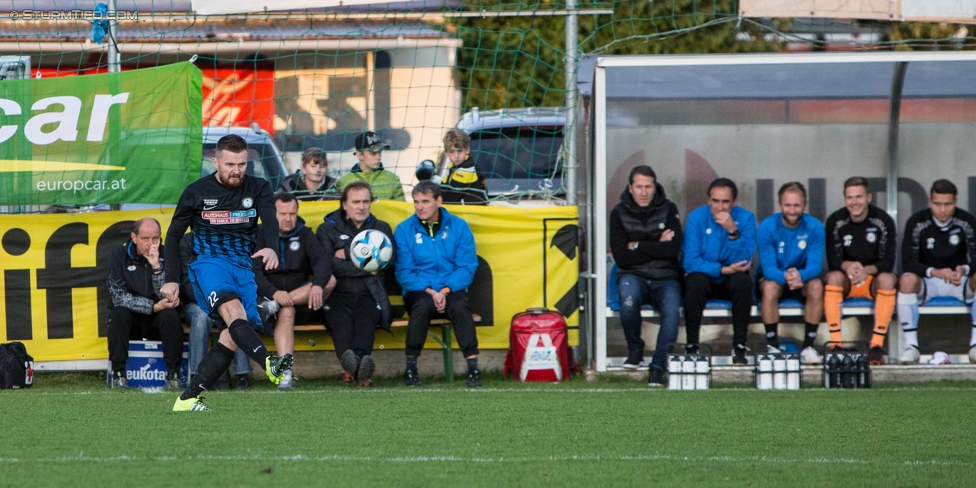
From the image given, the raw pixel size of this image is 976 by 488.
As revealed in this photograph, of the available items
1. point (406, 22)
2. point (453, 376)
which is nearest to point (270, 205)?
point (453, 376)

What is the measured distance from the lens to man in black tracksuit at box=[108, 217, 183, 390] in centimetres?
850

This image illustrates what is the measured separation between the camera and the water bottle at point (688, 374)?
8125mm

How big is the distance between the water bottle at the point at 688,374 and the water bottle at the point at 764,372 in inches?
19.3

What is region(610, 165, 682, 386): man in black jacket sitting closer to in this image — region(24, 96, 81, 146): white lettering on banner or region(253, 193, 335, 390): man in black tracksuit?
region(253, 193, 335, 390): man in black tracksuit

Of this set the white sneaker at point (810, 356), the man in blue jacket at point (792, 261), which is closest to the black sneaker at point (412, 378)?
the man in blue jacket at point (792, 261)

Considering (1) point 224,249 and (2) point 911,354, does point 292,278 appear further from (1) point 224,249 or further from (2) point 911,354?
(2) point 911,354

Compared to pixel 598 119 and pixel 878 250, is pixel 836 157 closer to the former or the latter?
pixel 878 250

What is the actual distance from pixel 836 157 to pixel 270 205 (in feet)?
17.8

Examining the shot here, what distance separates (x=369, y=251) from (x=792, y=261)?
132 inches

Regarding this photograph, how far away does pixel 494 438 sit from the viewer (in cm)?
559

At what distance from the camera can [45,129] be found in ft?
29.4

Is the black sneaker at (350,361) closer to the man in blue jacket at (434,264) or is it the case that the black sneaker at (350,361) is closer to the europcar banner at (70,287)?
the man in blue jacket at (434,264)

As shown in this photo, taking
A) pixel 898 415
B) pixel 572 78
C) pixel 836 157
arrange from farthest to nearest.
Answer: pixel 836 157 → pixel 572 78 → pixel 898 415

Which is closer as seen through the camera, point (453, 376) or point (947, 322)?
point (453, 376)
